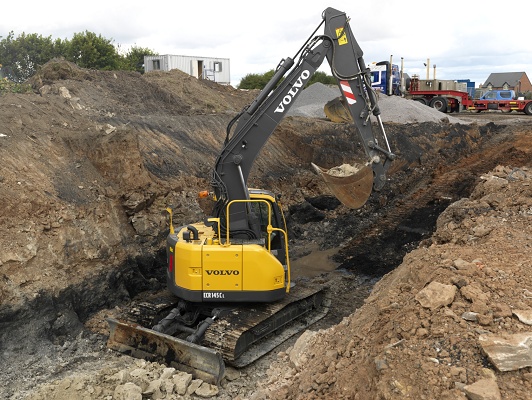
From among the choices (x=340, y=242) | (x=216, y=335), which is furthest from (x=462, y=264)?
(x=340, y=242)

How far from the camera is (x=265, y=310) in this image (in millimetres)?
8031

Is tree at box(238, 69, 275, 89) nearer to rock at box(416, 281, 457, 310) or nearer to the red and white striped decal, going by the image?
the red and white striped decal

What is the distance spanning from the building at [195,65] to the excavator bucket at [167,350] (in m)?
27.0

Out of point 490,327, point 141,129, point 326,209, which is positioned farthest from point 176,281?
point 326,209

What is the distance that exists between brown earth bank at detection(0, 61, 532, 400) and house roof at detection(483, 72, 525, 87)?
53.0m

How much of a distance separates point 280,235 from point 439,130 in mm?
15709

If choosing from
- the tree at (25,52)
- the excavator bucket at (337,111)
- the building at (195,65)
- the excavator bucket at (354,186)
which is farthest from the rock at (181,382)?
the tree at (25,52)

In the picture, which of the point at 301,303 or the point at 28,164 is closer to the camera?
the point at 301,303

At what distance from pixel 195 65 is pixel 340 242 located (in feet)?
82.4

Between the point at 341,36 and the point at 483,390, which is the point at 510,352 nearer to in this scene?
the point at 483,390

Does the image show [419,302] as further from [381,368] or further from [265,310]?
[265,310]

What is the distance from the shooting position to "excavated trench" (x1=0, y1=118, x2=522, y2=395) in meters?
7.97

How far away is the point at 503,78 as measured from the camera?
6838cm

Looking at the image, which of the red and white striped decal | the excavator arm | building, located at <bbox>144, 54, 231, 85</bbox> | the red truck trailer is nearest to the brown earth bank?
the excavator arm
